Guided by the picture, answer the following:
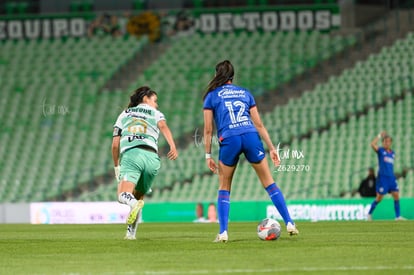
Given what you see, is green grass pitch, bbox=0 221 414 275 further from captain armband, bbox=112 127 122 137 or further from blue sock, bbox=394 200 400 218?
blue sock, bbox=394 200 400 218

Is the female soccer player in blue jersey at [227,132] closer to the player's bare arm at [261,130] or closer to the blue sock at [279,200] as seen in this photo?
the player's bare arm at [261,130]

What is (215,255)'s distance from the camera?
12305 millimetres

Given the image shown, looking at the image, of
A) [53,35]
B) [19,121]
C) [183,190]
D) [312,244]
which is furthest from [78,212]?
[312,244]

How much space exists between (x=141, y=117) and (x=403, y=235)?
14.4ft

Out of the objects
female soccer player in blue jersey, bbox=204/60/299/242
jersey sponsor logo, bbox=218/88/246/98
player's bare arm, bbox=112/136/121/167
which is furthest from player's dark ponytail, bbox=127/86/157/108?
jersey sponsor logo, bbox=218/88/246/98

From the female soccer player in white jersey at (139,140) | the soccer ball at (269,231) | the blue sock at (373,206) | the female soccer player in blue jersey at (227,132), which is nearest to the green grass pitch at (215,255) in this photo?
the soccer ball at (269,231)

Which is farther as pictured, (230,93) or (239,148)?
(230,93)

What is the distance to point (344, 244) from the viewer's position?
1388cm

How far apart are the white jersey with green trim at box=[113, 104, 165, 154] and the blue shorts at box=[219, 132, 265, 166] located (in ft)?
4.58

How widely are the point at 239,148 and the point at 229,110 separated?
0.53m

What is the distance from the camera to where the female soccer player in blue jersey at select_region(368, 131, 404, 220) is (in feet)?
85.0

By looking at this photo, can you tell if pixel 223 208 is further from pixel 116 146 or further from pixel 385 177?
pixel 385 177

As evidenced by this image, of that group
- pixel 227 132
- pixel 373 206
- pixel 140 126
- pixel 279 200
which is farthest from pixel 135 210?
pixel 373 206

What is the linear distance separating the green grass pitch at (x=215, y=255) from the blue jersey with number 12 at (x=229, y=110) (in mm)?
1526
